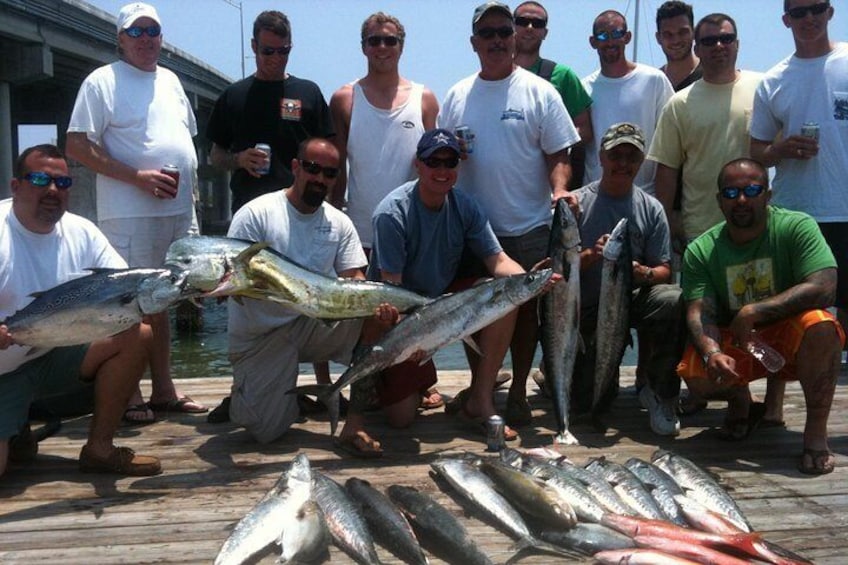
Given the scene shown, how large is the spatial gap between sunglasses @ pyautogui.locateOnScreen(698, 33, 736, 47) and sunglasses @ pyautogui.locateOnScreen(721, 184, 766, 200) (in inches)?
67.6

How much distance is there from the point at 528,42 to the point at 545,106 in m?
1.07

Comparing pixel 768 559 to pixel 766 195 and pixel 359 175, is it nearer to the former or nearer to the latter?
pixel 766 195

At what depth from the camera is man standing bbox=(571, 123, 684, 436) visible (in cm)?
557

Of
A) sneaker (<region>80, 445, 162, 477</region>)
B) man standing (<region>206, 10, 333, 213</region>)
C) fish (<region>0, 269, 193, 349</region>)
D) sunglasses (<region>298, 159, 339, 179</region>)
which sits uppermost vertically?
man standing (<region>206, 10, 333, 213</region>)

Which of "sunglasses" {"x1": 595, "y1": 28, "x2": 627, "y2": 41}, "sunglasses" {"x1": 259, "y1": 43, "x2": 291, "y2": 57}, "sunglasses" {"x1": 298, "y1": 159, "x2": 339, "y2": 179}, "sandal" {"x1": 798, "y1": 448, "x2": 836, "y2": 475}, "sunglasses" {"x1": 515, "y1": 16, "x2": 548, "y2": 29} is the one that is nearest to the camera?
"sandal" {"x1": 798, "y1": 448, "x2": 836, "y2": 475}

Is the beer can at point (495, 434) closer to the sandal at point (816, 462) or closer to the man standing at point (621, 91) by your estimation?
the sandal at point (816, 462)

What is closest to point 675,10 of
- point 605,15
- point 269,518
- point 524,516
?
point 605,15

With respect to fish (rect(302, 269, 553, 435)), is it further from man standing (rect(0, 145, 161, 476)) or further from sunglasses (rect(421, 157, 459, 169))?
man standing (rect(0, 145, 161, 476))

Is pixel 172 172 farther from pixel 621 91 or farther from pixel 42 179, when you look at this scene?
pixel 621 91

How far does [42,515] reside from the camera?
4.20 m

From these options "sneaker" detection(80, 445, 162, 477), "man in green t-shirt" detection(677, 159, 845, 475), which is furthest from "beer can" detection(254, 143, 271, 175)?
"man in green t-shirt" detection(677, 159, 845, 475)

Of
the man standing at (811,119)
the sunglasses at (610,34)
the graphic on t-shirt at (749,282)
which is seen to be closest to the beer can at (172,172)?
Answer: the sunglasses at (610,34)

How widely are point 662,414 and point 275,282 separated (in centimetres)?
266

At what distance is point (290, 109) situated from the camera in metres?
6.31
